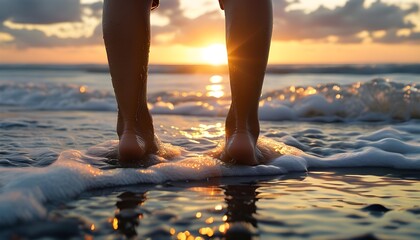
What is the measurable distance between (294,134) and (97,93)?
13.9 ft

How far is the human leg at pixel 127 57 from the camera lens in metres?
2.05

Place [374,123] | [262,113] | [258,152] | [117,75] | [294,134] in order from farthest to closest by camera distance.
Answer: [262,113]
[374,123]
[294,134]
[258,152]
[117,75]

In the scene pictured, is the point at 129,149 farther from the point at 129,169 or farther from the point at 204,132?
the point at 204,132

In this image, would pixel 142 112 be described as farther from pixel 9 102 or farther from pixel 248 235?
pixel 9 102

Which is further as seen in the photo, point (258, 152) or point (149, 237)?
point (258, 152)

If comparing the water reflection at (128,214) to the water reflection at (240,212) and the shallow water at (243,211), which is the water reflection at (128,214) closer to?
the shallow water at (243,211)

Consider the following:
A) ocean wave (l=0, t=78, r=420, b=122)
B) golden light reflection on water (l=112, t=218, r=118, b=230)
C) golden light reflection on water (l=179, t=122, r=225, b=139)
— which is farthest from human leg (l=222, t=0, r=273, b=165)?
ocean wave (l=0, t=78, r=420, b=122)

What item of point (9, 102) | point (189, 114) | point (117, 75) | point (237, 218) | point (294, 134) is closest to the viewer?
point (237, 218)

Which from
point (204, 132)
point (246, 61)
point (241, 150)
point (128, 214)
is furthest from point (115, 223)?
point (204, 132)

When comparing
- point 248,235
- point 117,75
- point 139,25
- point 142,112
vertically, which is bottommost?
point 248,235

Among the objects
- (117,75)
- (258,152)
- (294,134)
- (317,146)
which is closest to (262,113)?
(294,134)

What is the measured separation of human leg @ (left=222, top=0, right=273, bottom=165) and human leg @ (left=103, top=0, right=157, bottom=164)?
370 millimetres

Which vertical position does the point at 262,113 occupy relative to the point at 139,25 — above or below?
below

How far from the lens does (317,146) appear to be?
2752 millimetres
